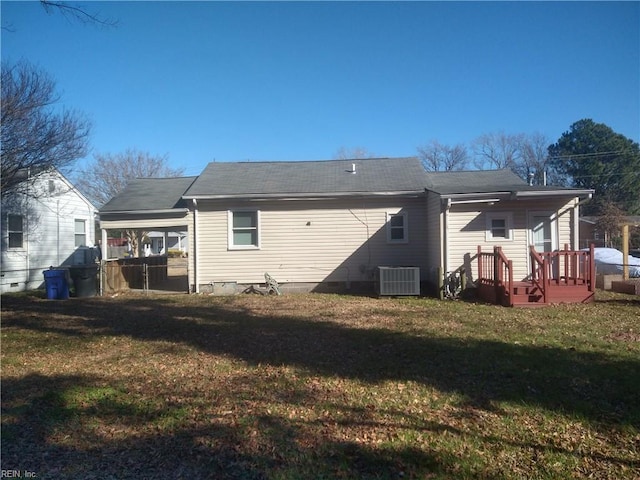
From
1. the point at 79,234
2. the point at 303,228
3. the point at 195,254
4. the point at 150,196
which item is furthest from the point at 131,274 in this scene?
the point at 303,228

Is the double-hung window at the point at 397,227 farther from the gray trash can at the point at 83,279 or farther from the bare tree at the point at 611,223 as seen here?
the bare tree at the point at 611,223

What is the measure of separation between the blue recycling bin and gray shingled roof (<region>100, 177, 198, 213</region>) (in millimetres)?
2414

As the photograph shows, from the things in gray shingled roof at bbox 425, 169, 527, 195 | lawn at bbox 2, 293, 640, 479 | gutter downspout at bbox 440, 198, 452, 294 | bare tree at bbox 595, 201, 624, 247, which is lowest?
lawn at bbox 2, 293, 640, 479

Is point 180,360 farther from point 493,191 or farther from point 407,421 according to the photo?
point 493,191

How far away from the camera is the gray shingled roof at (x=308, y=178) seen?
48.6 feet

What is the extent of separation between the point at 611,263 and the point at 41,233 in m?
21.7

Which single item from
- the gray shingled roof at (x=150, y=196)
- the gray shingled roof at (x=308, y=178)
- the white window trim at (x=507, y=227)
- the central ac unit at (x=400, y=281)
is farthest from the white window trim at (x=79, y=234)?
the white window trim at (x=507, y=227)

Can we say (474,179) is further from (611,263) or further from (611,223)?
(611,223)

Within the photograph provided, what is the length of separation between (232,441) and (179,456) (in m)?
0.46

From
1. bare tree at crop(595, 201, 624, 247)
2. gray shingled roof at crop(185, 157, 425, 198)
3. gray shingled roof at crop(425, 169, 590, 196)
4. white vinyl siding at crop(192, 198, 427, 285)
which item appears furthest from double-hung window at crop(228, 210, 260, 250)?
bare tree at crop(595, 201, 624, 247)

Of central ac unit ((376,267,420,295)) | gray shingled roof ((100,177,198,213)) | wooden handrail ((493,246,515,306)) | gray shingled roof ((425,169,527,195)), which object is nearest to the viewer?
wooden handrail ((493,246,515,306))

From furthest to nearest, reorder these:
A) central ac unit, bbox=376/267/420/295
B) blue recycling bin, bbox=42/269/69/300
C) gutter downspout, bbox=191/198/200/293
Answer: gutter downspout, bbox=191/198/200/293 → blue recycling bin, bbox=42/269/69/300 → central ac unit, bbox=376/267/420/295

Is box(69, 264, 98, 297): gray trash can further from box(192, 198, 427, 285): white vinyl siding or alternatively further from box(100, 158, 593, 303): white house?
box(192, 198, 427, 285): white vinyl siding

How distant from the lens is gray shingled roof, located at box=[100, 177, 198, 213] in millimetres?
15698
